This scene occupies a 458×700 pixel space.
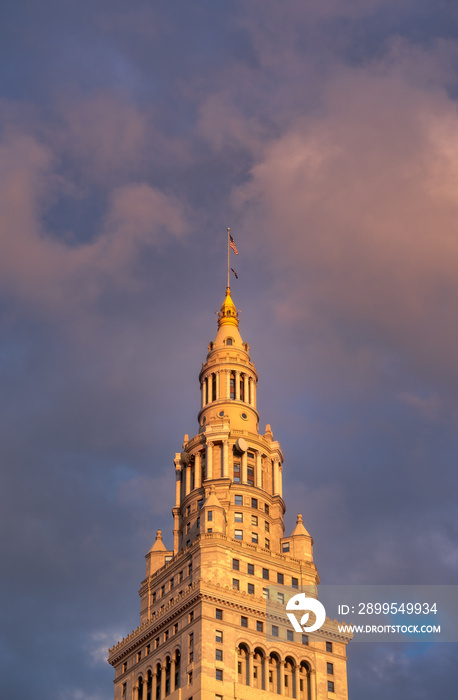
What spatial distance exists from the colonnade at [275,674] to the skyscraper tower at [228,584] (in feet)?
0.41

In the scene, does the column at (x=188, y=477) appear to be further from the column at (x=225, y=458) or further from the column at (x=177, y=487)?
the column at (x=225, y=458)

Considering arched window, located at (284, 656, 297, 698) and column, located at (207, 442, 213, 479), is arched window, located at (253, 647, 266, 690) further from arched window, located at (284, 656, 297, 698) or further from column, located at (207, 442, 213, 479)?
column, located at (207, 442, 213, 479)

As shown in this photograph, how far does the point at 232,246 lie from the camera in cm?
19262

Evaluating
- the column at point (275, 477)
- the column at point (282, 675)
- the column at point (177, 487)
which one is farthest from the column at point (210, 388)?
the column at point (282, 675)

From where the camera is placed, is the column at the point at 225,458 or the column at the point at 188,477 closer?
the column at the point at 225,458

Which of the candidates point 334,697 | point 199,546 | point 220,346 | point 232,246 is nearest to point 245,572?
point 199,546

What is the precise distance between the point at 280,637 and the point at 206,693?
15391mm

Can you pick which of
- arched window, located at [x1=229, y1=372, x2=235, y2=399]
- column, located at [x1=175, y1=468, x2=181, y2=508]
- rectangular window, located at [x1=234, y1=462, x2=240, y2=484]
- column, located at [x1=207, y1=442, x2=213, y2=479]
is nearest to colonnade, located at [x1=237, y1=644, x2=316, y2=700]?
rectangular window, located at [x1=234, y1=462, x2=240, y2=484]

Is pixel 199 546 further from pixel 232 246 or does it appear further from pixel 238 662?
pixel 232 246

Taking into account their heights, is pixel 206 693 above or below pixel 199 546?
below

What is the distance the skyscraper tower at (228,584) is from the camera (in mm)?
149500

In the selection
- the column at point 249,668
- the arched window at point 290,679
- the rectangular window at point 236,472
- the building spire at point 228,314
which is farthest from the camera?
the building spire at point 228,314

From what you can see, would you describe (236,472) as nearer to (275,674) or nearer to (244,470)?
(244,470)
